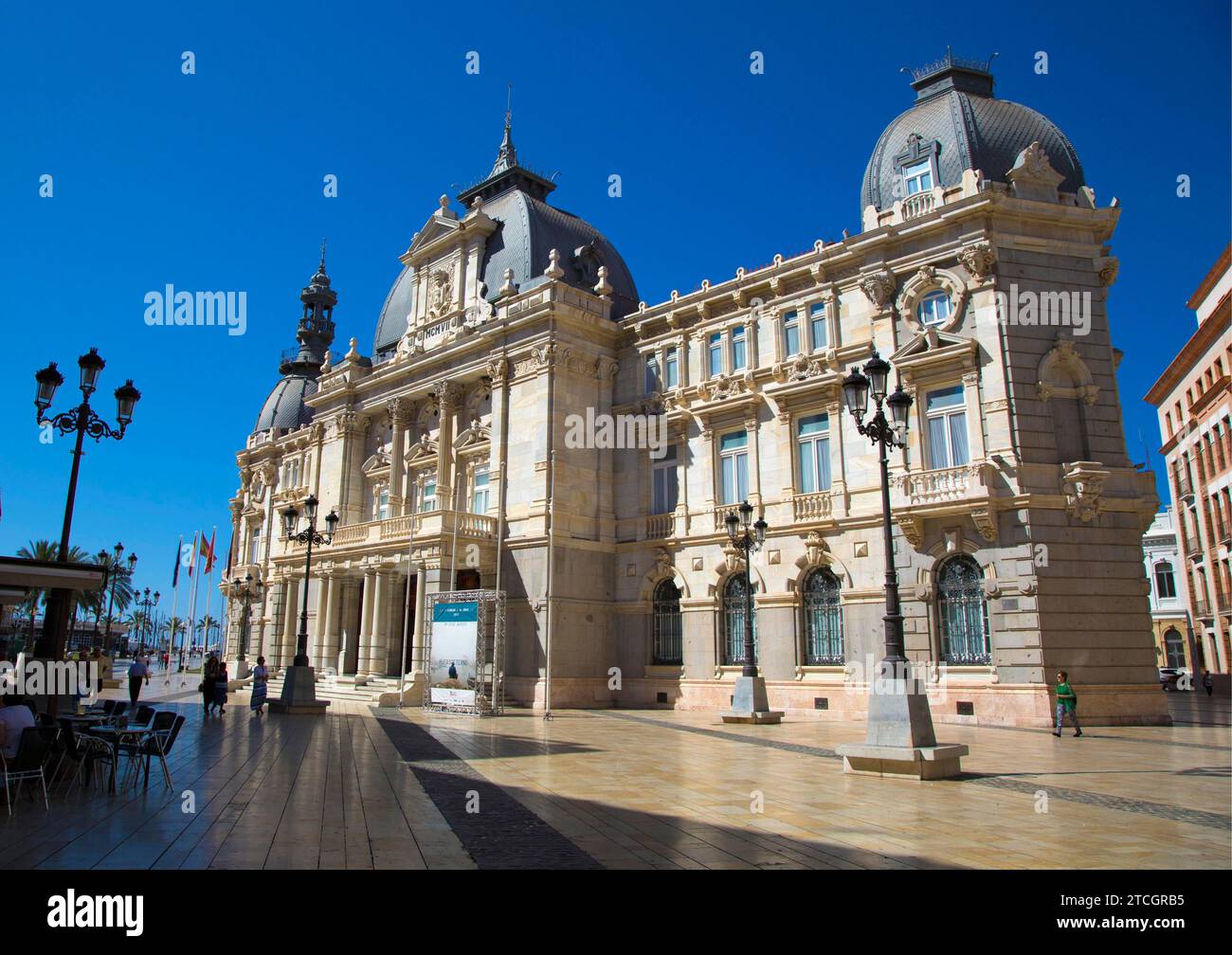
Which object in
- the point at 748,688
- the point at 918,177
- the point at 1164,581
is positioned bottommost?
the point at 748,688

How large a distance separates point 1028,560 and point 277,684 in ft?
102

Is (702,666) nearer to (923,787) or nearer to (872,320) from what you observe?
(872,320)

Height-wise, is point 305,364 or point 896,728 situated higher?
point 305,364

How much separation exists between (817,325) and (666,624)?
1193cm

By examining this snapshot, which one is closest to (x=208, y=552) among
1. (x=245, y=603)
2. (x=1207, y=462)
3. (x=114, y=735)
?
(x=245, y=603)

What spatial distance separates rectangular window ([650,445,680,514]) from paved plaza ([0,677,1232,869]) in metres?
14.2

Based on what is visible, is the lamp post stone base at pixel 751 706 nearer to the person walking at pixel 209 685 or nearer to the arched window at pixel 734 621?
the arched window at pixel 734 621

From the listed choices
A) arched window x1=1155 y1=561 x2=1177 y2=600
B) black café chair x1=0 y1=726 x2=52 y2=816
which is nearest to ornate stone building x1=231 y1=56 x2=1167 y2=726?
black café chair x1=0 y1=726 x2=52 y2=816

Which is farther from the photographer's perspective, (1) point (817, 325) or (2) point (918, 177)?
(1) point (817, 325)

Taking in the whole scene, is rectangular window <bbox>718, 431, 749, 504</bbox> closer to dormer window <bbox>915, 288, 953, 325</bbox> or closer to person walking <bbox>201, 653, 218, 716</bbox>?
dormer window <bbox>915, 288, 953, 325</bbox>

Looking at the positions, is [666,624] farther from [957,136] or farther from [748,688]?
[957,136]

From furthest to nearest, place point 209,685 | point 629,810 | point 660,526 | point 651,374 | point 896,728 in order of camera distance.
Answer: point 651,374
point 660,526
point 209,685
point 896,728
point 629,810

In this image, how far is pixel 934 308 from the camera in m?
26.1

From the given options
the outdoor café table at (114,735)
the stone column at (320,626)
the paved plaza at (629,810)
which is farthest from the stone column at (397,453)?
the outdoor café table at (114,735)
